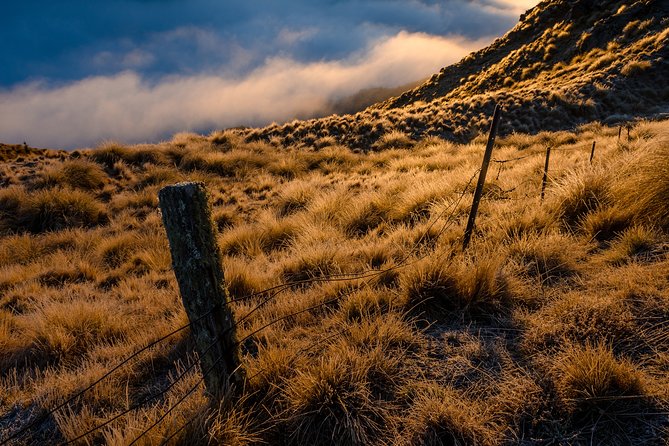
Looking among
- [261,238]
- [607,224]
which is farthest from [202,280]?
[607,224]

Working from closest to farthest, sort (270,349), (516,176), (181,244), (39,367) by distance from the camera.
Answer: (181,244) → (270,349) → (39,367) → (516,176)

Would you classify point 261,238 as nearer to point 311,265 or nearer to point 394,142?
point 311,265

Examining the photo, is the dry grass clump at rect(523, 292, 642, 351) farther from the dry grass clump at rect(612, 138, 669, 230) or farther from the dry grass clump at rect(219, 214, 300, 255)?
the dry grass clump at rect(219, 214, 300, 255)

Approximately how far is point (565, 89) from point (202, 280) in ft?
71.7

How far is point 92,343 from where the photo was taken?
397cm

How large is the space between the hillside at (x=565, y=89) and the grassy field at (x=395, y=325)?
1132 cm

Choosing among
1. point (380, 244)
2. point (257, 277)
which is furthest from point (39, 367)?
point (380, 244)

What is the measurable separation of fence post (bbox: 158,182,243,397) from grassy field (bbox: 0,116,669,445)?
0.73 ft

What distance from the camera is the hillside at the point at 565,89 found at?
693 inches

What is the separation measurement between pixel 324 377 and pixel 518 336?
1684 mm

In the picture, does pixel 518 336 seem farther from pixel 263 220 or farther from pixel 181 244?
pixel 263 220

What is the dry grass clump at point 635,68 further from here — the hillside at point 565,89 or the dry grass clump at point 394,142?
the dry grass clump at point 394,142

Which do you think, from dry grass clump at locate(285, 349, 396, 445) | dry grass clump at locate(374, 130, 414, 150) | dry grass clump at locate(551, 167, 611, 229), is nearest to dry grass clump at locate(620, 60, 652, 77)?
dry grass clump at locate(374, 130, 414, 150)

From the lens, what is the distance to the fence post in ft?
7.09
